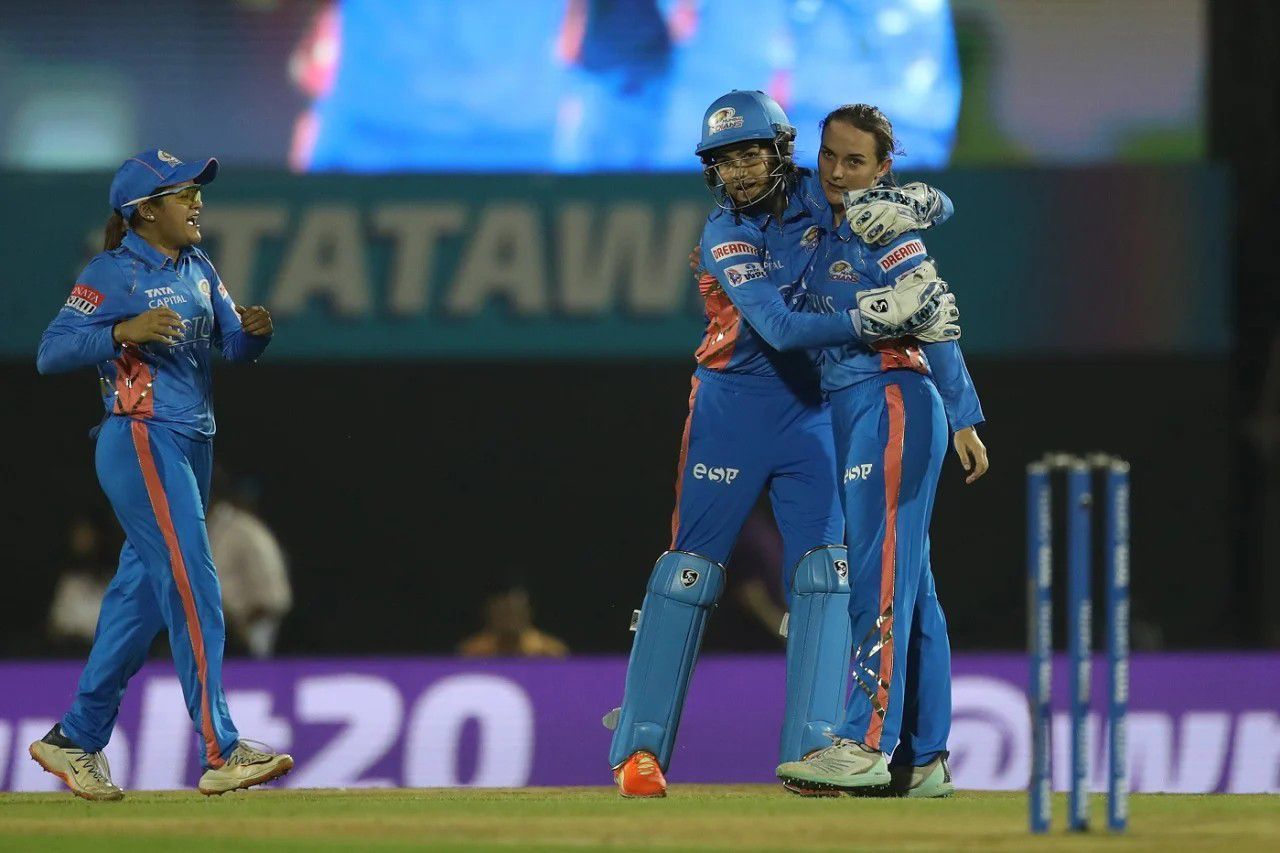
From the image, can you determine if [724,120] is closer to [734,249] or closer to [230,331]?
[734,249]

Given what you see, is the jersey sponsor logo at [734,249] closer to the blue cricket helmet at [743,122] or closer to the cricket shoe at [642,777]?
the blue cricket helmet at [743,122]

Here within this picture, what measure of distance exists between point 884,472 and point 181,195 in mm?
2193

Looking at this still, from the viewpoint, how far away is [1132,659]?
32.1ft

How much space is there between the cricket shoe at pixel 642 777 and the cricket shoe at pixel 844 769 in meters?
0.45

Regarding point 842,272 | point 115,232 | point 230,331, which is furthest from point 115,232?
point 842,272

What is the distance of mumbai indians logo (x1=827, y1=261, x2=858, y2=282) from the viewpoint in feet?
20.6

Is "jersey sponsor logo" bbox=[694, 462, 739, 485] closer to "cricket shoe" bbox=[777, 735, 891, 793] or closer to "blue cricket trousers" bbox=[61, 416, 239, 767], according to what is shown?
"cricket shoe" bbox=[777, 735, 891, 793]

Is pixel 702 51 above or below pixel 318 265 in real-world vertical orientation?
above

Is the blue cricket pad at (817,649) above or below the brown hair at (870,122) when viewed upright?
below

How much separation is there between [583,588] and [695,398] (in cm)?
730

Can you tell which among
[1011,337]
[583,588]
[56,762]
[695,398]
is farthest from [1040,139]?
[56,762]

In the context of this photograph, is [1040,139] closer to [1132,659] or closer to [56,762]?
[1132,659]

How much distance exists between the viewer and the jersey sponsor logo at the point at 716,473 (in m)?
6.39

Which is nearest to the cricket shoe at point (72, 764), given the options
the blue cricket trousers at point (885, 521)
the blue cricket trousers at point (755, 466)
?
the blue cricket trousers at point (755, 466)
